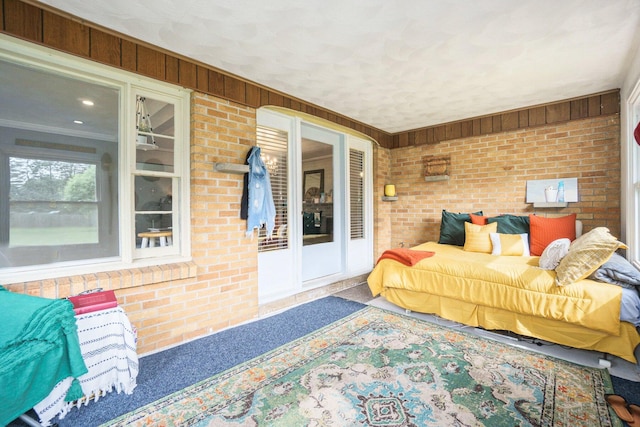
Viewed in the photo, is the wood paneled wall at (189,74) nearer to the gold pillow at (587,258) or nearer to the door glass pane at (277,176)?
the door glass pane at (277,176)

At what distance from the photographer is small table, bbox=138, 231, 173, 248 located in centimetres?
266

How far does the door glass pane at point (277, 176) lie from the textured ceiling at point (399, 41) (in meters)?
0.54

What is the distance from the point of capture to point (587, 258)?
2357mm

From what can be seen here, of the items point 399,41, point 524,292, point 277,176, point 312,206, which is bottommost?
point 524,292

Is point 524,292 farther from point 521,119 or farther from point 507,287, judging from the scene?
point 521,119

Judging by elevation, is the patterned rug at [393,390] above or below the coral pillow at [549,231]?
below

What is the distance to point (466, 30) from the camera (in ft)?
7.54

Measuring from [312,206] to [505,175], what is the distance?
9.12 feet

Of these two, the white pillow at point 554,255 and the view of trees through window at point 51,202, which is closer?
the view of trees through window at point 51,202

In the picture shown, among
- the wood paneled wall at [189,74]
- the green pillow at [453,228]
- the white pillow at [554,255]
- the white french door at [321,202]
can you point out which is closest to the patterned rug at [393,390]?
the white pillow at [554,255]

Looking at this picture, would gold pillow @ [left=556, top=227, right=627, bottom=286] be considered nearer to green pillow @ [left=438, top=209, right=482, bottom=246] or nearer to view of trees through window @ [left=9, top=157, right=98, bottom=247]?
green pillow @ [left=438, top=209, right=482, bottom=246]

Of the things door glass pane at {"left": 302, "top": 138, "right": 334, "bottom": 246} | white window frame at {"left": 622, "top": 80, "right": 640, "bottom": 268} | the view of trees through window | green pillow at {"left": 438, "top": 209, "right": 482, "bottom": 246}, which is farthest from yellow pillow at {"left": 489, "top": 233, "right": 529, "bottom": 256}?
the view of trees through window

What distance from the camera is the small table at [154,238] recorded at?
266 centimetres

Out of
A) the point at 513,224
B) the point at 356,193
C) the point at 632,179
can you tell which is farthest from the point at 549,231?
the point at 356,193
